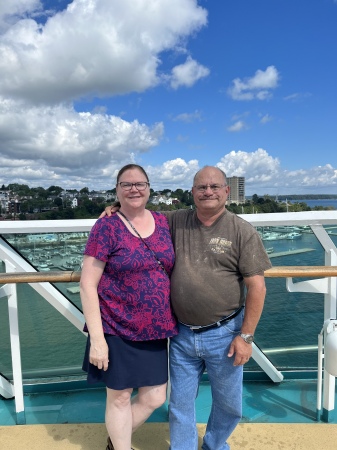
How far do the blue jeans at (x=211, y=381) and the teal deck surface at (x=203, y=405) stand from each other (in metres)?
0.55

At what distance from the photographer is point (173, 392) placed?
5.39ft

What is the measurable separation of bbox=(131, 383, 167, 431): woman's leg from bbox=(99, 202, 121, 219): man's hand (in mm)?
862

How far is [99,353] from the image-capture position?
1.46 m

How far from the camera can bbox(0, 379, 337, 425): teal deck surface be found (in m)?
2.17

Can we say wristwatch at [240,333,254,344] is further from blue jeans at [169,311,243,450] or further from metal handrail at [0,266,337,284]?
metal handrail at [0,266,337,284]

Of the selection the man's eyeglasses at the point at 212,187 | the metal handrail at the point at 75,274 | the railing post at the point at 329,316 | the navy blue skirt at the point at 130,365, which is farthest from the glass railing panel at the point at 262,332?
the man's eyeglasses at the point at 212,187

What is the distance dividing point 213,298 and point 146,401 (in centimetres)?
64

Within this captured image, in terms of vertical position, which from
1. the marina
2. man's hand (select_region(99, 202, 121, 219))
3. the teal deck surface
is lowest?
the teal deck surface

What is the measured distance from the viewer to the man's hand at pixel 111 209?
1.54m

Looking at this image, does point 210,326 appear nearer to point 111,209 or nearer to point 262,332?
point 111,209

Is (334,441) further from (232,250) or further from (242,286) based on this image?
(232,250)

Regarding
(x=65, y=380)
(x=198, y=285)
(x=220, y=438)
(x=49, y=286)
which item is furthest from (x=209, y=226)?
(x=65, y=380)


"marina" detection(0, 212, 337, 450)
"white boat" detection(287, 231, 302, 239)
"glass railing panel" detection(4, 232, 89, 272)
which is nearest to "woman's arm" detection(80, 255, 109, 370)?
"marina" detection(0, 212, 337, 450)

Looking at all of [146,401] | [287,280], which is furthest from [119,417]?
[287,280]
